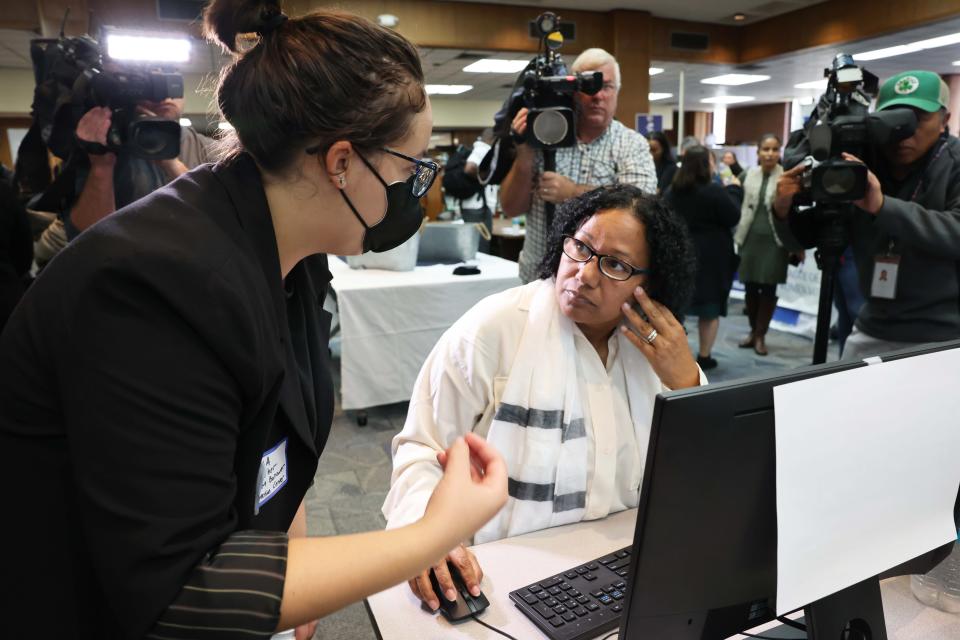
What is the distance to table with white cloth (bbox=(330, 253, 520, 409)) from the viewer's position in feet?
10.3

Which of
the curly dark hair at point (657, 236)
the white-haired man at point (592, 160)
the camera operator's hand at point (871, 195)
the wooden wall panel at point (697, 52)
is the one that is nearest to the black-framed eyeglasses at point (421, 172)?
the curly dark hair at point (657, 236)

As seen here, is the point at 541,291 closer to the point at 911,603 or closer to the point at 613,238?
the point at 613,238

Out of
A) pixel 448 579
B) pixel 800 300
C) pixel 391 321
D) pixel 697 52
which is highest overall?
pixel 697 52

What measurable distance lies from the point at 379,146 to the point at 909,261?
1.76m

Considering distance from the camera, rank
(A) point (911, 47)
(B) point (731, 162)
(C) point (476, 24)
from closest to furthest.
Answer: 1. (C) point (476, 24)
2. (A) point (911, 47)
3. (B) point (731, 162)

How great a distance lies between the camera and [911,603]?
92 centimetres

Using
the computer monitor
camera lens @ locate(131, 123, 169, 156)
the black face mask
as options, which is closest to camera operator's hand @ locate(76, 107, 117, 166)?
camera lens @ locate(131, 123, 169, 156)

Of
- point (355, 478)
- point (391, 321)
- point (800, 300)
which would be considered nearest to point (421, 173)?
point (355, 478)

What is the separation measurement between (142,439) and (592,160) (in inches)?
77.7

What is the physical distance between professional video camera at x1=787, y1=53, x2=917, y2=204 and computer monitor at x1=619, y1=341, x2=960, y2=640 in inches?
47.0

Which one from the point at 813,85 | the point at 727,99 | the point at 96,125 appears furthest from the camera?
the point at 727,99

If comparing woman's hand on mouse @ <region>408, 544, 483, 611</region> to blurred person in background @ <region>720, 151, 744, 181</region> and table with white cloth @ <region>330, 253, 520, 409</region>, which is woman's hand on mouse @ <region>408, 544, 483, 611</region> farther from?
blurred person in background @ <region>720, 151, 744, 181</region>

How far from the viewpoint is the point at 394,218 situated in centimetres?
89

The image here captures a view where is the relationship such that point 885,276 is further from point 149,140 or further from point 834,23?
point 834,23
